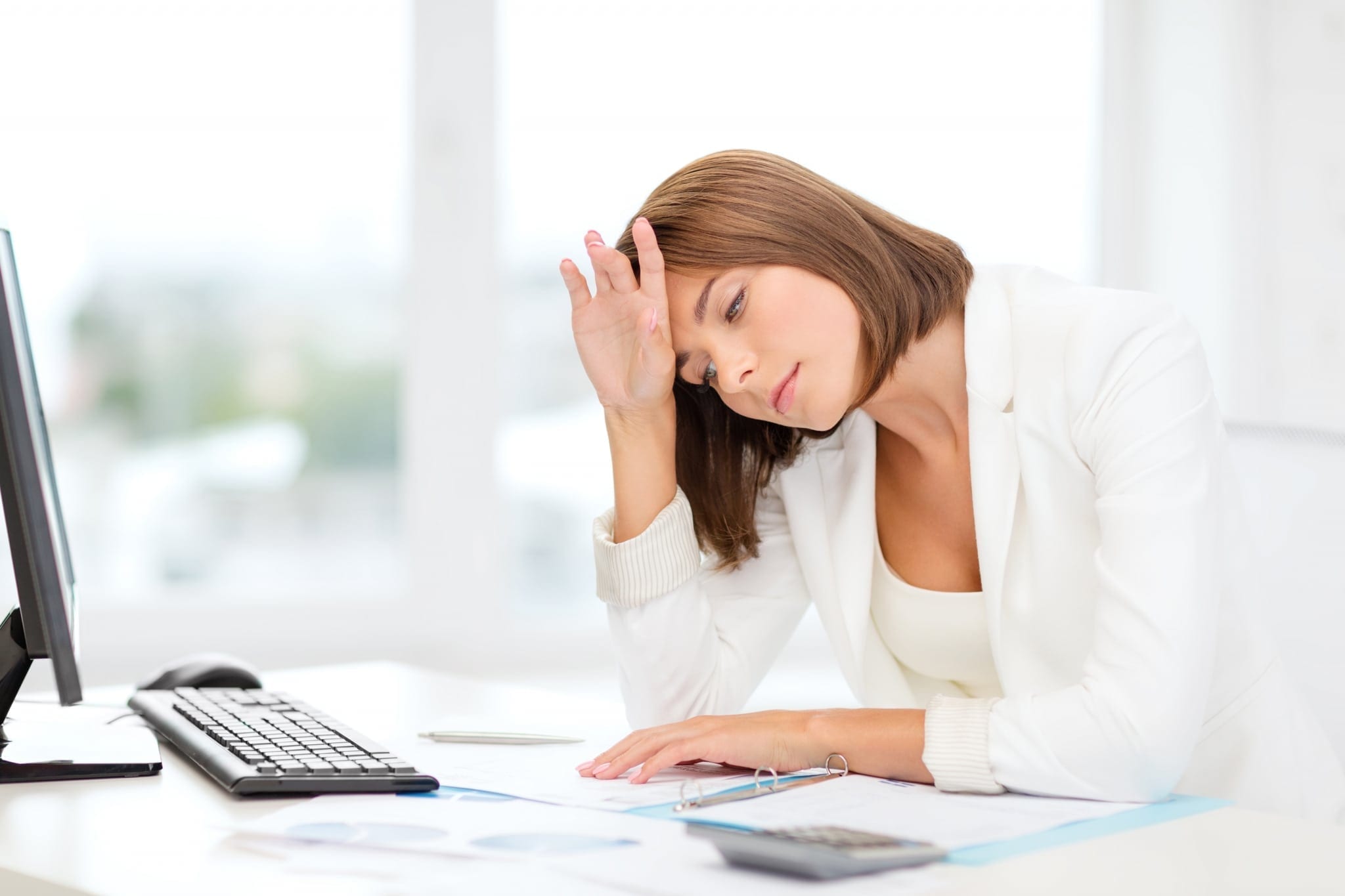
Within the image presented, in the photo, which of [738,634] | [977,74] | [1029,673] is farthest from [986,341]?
[977,74]

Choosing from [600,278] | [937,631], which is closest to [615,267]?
[600,278]

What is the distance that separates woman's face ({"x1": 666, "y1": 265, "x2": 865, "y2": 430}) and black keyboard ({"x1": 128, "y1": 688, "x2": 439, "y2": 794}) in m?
0.58

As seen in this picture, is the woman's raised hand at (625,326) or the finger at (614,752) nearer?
the finger at (614,752)

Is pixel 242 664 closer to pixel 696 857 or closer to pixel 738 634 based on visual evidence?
pixel 738 634

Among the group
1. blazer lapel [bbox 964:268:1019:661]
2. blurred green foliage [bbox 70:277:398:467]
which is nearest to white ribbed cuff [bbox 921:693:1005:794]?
blazer lapel [bbox 964:268:1019:661]

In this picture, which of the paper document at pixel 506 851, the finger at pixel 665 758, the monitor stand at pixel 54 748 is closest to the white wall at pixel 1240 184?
the finger at pixel 665 758

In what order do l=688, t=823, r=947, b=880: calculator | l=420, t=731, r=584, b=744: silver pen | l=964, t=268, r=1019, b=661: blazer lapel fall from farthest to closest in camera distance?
1. l=964, t=268, r=1019, b=661: blazer lapel
2. l=420, t=731, r=584, b=744: silver pen
3. l=688, t=823, r=947, b=880: calculator

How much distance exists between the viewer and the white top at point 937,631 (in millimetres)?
1544

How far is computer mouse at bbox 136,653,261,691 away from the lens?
155 centimetres

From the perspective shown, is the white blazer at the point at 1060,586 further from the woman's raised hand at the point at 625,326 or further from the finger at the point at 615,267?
the finger at the point at 615,267

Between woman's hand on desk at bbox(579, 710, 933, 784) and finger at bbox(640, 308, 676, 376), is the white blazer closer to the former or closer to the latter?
woman's hand on desk at bbox(579, 710, 933, 784)

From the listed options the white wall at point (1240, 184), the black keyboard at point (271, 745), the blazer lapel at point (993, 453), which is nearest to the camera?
the black keyboard at point (271, 745)

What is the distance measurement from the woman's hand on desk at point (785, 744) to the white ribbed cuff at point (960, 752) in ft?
0.07

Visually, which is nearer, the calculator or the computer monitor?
the calculator
